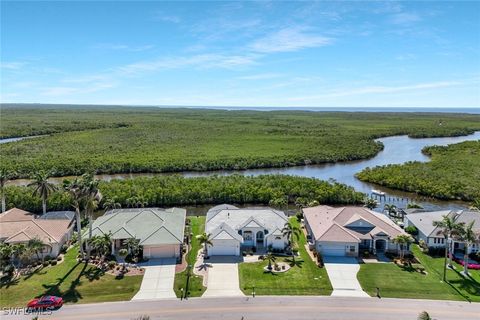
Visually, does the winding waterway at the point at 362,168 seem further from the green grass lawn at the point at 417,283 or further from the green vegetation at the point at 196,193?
the green grass lawn at the point at 417,283

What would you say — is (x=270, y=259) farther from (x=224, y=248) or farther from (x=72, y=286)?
(x=72, y=286)

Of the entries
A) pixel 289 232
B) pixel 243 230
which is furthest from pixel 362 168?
pixel 243 230

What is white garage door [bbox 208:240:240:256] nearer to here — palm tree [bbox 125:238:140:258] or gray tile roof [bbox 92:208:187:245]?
gray tile roof [bbox 92:208:187:245]


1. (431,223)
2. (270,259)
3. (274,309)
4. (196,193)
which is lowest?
(274,309)

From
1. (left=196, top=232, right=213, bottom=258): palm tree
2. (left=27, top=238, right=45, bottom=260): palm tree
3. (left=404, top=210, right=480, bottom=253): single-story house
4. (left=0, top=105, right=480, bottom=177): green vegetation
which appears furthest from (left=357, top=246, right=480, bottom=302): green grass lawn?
(left=0, top=105, right=480, bottom=177): green vegetation

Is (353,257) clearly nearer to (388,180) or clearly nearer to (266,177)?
(266,177)
